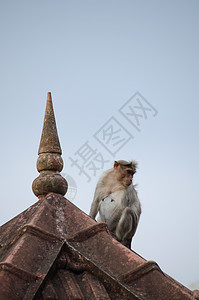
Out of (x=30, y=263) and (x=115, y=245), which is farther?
(x=115, y=245)

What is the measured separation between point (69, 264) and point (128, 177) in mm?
6092

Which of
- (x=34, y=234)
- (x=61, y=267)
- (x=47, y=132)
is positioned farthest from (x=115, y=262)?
(x=47, y=132)

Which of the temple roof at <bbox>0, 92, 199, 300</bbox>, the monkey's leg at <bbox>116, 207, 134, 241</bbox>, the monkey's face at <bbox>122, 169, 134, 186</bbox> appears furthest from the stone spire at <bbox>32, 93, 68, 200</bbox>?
the monkey's face at <bbox>122, 169, 134, 186</bbox>

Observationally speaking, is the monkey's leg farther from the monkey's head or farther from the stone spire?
the stone spire

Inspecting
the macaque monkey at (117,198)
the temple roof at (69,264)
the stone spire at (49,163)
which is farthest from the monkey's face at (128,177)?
the temple roof at (69,264)

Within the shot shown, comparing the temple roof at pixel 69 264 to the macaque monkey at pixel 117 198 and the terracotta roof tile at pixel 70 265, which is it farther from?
the macaque monkey at pixel 117 198

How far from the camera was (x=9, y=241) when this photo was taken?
300 centimetres

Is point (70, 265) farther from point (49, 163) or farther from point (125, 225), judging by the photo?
point (125, 225)

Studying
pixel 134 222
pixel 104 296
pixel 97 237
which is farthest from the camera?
pixel 134 222

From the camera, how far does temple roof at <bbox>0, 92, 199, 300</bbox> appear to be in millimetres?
2600

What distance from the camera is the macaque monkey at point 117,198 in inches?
330

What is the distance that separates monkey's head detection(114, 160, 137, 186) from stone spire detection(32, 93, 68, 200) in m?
5.25

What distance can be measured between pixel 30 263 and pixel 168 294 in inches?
34.1

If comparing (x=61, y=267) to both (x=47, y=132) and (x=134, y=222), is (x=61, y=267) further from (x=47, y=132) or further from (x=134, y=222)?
(x=134, y=222)
